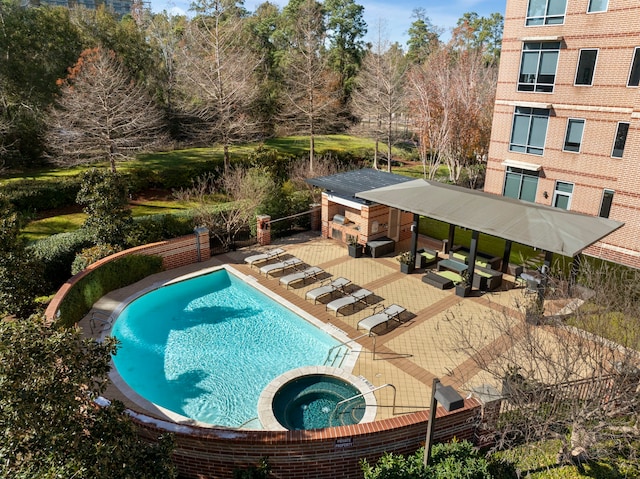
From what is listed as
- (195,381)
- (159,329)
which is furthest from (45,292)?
(195,381)

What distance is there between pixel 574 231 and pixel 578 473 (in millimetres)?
8290

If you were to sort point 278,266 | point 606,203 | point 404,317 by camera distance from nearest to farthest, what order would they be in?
point 404,317
point 278,266
point 606,203

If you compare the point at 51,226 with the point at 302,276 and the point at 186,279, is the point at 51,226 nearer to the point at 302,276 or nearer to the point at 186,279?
the point at 186,279

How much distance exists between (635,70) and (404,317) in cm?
1457

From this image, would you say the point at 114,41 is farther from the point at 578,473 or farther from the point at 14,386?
the point at 578,473

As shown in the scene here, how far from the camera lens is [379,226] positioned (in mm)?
21047

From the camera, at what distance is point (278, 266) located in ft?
62.1

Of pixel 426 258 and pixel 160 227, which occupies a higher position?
pixel 160 227

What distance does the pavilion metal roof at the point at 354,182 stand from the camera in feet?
67.7

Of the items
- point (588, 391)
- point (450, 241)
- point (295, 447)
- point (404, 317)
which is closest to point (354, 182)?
point (450, 241)

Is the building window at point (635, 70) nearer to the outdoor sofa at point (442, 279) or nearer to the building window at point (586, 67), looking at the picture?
the building window at point (586, 67)

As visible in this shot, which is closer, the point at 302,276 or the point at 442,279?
the point at 442,279

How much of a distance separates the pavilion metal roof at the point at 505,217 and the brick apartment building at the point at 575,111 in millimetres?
5233

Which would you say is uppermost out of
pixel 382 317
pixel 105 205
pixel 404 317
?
pixel 105 205
